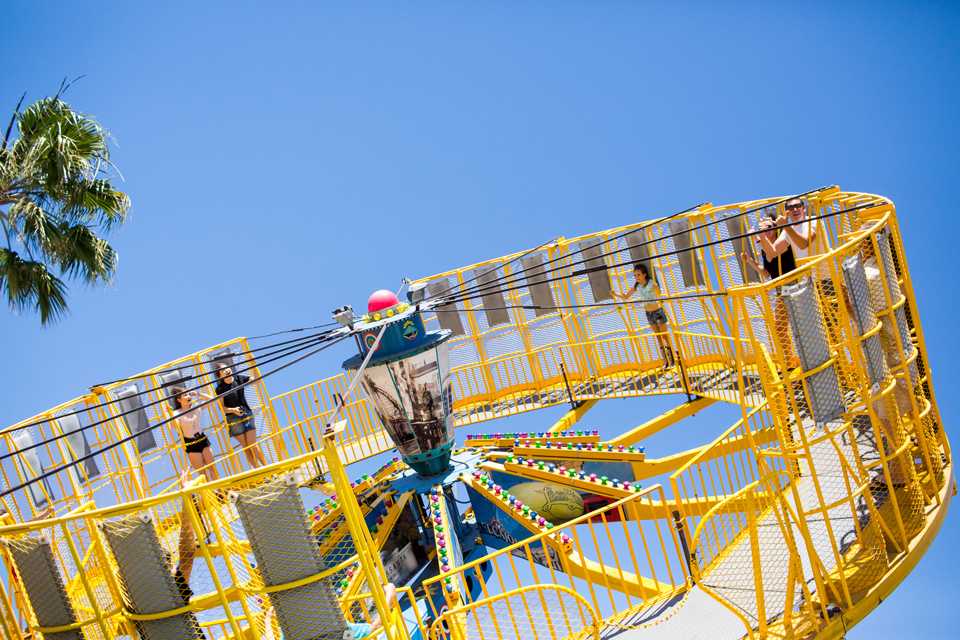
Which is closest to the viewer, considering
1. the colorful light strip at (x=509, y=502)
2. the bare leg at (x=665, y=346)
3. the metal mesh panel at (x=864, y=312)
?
the metal mesh panel at (x=864, y=312)

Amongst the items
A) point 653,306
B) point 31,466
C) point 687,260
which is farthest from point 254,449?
point 687,260

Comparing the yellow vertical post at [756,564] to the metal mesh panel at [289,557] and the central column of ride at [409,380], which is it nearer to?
the metal mesh panel at [289,557]

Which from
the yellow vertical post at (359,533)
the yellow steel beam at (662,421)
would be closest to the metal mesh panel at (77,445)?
the yellow vertical post at (359,533)

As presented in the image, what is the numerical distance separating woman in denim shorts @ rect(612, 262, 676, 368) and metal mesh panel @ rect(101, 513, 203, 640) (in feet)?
32.6

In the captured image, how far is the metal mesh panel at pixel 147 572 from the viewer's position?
888 cm

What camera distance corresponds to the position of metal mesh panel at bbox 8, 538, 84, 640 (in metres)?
9.55

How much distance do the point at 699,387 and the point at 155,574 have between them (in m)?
11.1

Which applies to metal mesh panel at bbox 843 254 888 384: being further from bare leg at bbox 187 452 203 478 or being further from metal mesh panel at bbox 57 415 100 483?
metal mesh panel at bbox 57 415 100 483

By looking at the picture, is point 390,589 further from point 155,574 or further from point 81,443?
point 81,443

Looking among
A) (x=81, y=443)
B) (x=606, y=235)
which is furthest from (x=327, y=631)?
(x=606, y=235)

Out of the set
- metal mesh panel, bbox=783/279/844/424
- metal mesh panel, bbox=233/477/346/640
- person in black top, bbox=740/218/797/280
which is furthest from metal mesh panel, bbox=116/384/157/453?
metal mesh panel, bbox=783/279/844/424

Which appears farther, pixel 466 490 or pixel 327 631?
pixel 466 490

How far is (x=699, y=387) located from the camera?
682 inches

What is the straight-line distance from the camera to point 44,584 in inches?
377
